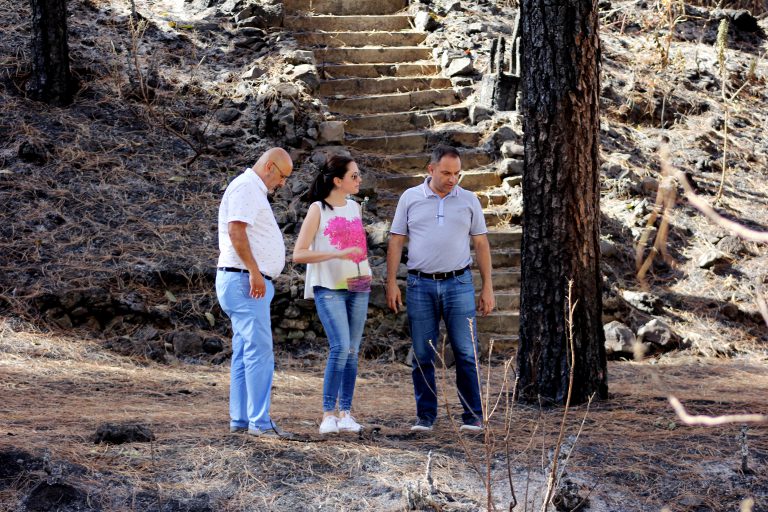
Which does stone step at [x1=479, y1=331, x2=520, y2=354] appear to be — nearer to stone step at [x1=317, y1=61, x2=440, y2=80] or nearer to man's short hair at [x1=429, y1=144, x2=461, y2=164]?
man's short hair at [x1=429, y1=144, x2=461, y2=164]

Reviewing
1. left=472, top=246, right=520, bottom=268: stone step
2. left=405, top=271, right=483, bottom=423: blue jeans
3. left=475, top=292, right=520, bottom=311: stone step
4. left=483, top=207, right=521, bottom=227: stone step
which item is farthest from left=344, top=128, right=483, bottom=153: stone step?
left=405, top=271, right=483, bottom=423: blue jeans

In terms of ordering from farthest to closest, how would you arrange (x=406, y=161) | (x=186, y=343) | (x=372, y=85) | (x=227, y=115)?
(x=372, y=85), (x=227, y=115), (x=406, y=161), (x=186, y=343)

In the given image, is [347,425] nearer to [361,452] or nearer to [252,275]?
[361,452]

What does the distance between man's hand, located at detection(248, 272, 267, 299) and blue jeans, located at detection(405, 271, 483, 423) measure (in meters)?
0.97

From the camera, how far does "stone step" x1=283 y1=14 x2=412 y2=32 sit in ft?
43.0

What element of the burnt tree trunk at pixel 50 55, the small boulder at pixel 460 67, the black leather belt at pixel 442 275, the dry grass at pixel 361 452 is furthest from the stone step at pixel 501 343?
the burnt tree trunk at pixel 50 55

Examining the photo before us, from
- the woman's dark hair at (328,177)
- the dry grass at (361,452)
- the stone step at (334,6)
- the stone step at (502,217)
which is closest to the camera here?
the dry grass at (361,452)

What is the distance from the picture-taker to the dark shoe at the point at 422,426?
5664 mm

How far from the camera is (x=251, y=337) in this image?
519 centimetres

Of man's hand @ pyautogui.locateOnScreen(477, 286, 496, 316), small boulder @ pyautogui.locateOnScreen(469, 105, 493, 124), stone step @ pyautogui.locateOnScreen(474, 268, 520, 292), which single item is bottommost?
stone step @ pyautogui.locateOnScreen(474, 268, 520, 292)

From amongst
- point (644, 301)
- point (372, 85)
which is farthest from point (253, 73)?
point (644, 301)

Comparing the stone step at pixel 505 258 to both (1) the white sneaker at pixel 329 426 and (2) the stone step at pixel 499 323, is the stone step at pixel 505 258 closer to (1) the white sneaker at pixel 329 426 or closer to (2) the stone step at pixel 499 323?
(2) the stone step at pixel 499 323

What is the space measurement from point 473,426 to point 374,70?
7.69m

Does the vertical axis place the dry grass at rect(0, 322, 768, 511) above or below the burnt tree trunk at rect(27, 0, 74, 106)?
below
